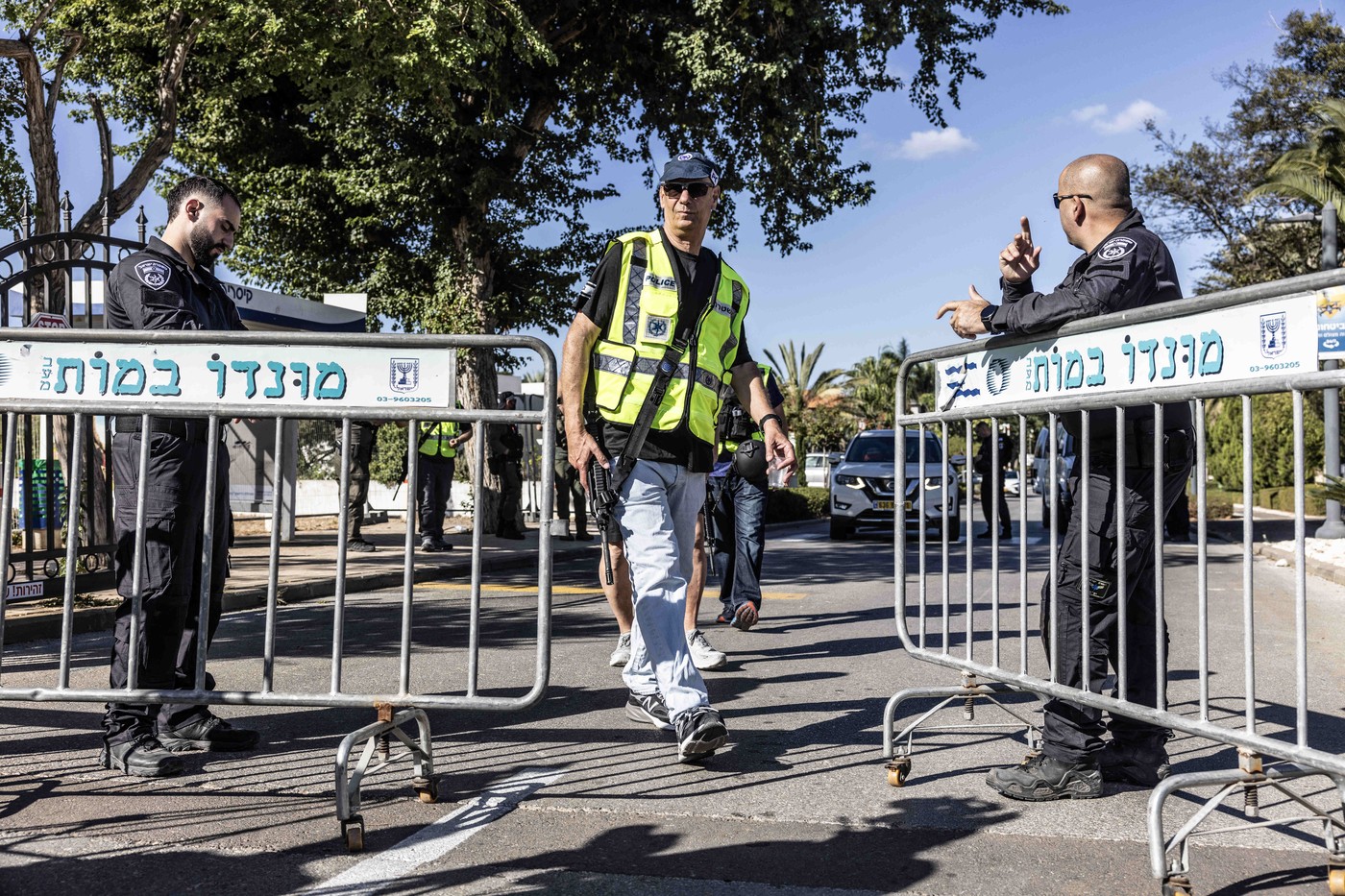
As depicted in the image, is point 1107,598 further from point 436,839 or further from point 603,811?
point 436,839

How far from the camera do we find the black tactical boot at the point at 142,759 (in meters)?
3.91

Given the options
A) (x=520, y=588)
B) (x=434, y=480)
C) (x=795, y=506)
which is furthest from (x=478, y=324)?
(x=795, y=506)

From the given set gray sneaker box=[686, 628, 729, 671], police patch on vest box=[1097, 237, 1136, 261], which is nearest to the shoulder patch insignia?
police patch on vest box=[1097, 237, 1136, 261]

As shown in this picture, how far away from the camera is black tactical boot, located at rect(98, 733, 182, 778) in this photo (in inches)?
154

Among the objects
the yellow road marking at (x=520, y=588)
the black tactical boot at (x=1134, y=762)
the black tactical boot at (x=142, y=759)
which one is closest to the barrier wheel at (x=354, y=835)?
the black tactical boot at (x=142, y=759)

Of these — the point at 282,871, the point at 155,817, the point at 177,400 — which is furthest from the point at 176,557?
the point at 282,871

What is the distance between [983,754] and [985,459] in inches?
500

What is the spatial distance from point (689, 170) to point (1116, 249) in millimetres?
1566

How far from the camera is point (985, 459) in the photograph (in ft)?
54.2

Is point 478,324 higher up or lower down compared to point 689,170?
higher up

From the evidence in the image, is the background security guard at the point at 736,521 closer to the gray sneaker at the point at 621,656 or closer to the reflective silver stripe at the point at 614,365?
the gray sneaker at the point at 621,656

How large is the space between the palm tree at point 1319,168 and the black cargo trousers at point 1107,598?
1872cm

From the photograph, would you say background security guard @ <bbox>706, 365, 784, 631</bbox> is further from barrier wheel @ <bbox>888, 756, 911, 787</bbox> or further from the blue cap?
barrier wheel @ <bbox>888, 756, 911, 787</bbox>

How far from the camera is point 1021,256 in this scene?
3.99 meters
